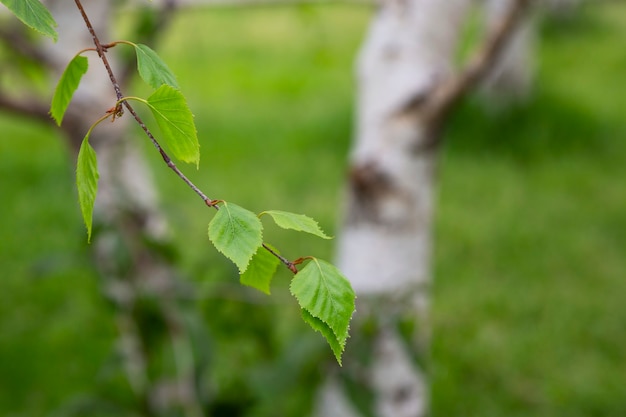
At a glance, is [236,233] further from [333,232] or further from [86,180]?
[333,232]

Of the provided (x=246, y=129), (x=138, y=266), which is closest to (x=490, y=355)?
(x=138, y=266)

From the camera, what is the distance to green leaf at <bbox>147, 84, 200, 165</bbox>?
28.2 inches

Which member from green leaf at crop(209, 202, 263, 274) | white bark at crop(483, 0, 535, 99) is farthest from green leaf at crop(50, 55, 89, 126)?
white bark at crop(483, 0, 535, 99)

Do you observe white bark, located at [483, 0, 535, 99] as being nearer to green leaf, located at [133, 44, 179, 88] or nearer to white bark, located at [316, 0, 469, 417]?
white bark, located at [316, 0, 469, 417]

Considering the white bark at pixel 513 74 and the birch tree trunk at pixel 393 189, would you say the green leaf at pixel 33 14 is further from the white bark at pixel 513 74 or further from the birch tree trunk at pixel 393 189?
the white bark at pixel 513 74

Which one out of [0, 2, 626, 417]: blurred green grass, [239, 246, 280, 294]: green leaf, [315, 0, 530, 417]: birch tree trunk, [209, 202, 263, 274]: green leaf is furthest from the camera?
[0, 2, 626, 417]: blurred green grass

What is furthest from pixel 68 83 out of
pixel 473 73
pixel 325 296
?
pixel 473 73

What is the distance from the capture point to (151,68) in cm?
74

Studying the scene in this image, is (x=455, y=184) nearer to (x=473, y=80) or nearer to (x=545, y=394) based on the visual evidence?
(x=545, y=394)

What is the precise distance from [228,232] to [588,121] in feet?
19.6

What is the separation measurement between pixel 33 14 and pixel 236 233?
0.26 meters

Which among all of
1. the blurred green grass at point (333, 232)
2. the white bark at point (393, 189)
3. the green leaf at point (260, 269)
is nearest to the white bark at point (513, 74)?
the blurred green grass at point (333, 232)

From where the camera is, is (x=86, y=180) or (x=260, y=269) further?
(x=260, y=269)

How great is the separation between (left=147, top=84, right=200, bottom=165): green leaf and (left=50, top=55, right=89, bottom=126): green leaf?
0.11 meters
